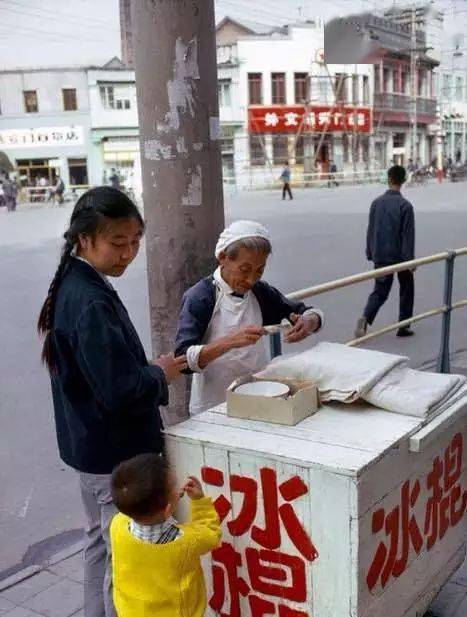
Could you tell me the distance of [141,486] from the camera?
6.22ft

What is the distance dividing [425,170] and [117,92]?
1787 centimetres

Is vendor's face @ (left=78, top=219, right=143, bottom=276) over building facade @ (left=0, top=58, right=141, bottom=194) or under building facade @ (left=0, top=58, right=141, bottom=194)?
under

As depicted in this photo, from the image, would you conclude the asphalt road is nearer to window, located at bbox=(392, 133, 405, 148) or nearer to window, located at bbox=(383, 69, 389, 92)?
window, located at bbox=(383, 69, 389, 92)

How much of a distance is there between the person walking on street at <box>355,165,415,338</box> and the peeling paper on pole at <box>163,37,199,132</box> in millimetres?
4218

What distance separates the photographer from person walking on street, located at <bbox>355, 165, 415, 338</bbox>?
7.11 meters

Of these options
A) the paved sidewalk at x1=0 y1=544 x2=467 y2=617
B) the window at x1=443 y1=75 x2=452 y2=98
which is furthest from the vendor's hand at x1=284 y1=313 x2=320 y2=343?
the window at x1=443 y1=75 x2=452 y2=98

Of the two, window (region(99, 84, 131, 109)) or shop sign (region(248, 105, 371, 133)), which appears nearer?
window (region(99, 84, 131, 109))

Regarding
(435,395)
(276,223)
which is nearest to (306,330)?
(435,395)

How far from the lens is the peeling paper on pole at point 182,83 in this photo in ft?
10.3

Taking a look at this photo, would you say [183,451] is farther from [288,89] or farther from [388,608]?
[288,89]

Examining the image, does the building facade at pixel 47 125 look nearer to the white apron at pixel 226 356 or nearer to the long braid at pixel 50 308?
the white apron at pixel 226 356

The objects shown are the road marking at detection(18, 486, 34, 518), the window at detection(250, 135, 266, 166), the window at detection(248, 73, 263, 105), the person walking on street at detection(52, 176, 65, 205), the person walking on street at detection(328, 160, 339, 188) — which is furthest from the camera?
the window at detection(248, 73, 263, 105)

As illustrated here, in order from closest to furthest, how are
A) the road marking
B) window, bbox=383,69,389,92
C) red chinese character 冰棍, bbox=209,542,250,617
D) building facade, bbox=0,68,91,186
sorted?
red chinese character 冰棍, bbox=209,542,250,617
the road marking
building facade, bbox=0,68,91,186
window, bbox=383,69,389,92

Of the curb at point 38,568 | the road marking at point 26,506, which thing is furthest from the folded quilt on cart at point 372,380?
the road marking at point 26,506
